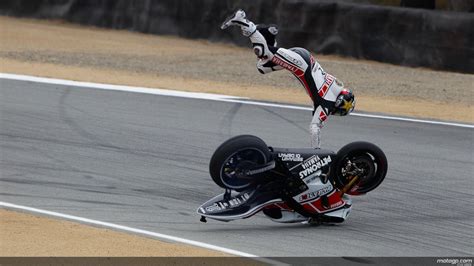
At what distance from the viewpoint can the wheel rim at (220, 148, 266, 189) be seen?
8.28 m

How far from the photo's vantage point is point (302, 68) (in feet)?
27.9

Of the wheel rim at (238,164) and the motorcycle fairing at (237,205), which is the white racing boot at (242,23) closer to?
the wheel rim at (238,164)

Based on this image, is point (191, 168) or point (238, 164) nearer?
point (238, 164)

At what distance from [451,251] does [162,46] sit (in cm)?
1631

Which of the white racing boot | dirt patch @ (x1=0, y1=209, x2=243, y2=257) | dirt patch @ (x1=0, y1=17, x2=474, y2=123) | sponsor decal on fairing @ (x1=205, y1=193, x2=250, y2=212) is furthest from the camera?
dirt patch @ (x1=0, y1=17, x2=474, y2=123)

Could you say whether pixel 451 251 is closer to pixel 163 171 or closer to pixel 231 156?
pixel 231 156

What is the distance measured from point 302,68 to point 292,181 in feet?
3.29

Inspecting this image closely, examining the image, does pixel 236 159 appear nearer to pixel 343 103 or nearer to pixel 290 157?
pixel 290 157

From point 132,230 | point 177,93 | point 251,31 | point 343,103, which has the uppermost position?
point 251,31

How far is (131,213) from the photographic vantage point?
9156 mm

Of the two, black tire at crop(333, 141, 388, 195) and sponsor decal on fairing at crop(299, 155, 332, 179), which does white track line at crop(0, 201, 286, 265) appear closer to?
sponsor decal on fairing at crop(299, 155, 332, 179)

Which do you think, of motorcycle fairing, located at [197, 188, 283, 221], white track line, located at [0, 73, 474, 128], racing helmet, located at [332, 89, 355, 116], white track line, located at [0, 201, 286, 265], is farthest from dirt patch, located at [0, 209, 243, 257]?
white track line, located at [0, 73, 474, 128]

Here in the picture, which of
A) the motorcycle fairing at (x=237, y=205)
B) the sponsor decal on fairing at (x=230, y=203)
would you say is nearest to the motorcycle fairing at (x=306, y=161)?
the motorcycle fairing at (x=237, y=205)
